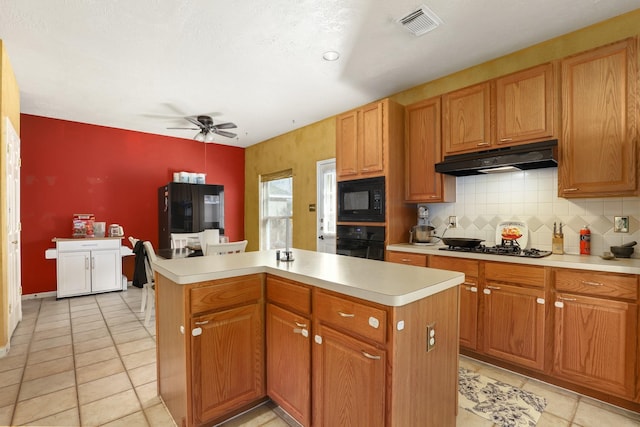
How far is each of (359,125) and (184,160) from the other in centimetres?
383

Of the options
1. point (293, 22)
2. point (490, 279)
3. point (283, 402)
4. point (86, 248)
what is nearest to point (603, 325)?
point (490, 279)

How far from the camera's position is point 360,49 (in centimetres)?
273

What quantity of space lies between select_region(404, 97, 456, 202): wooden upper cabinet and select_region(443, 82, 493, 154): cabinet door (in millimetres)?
104

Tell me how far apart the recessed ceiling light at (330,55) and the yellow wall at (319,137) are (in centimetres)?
118

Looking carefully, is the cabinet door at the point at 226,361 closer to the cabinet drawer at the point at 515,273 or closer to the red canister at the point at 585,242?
the cabinet drawer at the point at 515,273

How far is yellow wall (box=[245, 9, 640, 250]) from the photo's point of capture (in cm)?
240

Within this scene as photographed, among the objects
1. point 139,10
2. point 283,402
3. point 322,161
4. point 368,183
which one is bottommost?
point 283,402

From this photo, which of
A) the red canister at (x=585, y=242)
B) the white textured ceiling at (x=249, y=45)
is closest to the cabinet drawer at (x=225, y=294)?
the white textured ceiling at (x=249, y=45)

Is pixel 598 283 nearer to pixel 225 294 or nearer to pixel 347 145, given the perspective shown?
pixel 225 294

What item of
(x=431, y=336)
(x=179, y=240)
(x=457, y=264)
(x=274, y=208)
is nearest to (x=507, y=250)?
(x=457, y=264)

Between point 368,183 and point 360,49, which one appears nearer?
point 360,49

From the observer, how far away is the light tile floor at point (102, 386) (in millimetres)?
1856

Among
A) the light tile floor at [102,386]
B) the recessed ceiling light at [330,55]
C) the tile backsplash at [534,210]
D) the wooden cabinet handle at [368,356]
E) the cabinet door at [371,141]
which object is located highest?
the recessed ceiling light at [330,55]

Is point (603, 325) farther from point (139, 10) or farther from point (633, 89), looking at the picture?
point (139, 10)
